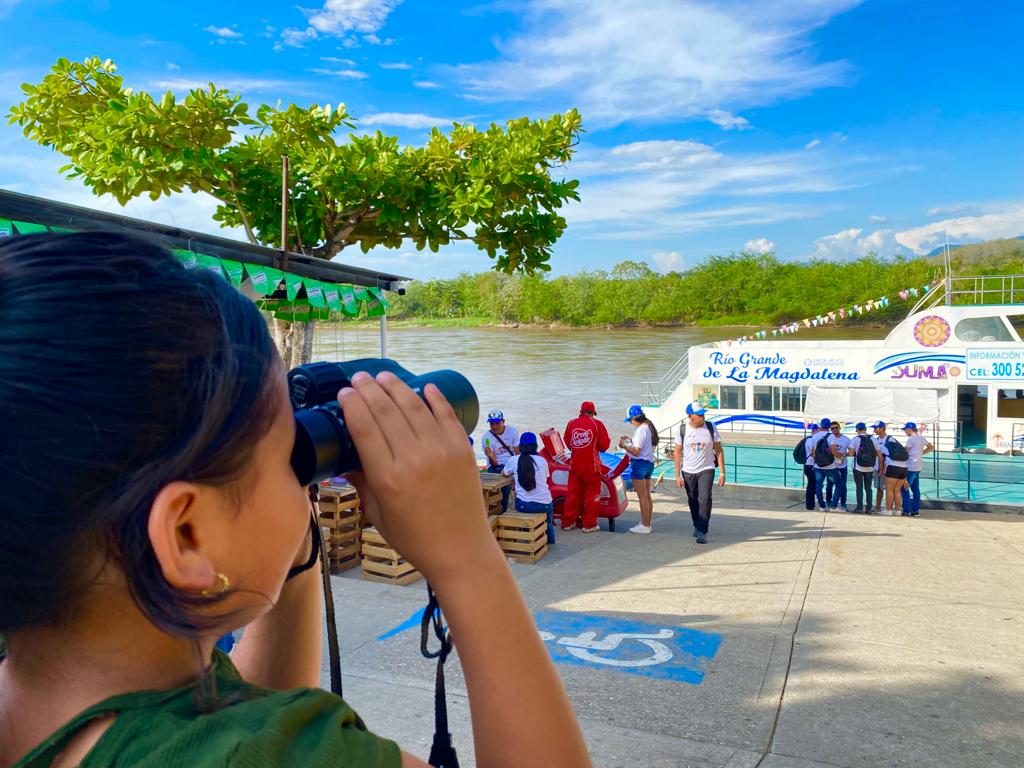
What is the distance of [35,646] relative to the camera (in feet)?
2.25

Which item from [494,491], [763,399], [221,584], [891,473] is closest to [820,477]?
[891,473]

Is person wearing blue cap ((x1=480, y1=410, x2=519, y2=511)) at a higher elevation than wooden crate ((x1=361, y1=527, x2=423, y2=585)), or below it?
higher

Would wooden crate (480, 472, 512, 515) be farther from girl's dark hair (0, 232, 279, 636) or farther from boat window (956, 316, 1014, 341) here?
boat window (956, 316, 1014, 341)

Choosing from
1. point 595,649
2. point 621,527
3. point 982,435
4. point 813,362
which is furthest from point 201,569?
point 982,435

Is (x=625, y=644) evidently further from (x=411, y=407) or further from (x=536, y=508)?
(x=411, y=407)

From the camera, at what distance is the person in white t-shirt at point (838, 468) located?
12078 millimetres

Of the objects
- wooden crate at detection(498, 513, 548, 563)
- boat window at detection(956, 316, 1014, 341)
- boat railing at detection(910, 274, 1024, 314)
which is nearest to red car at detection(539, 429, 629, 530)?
wooden crate at detection(498, 513, 548, 563)

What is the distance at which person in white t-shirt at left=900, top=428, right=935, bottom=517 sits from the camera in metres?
12.0

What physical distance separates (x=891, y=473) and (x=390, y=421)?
42.2 feet

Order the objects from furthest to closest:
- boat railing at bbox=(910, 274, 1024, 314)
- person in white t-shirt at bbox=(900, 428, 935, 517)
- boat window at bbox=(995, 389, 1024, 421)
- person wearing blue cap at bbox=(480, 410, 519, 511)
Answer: boat railing at bbox=(910, 274, 1024, 314)
boat window at bbox=(995, 389, 1024, 421)
person in white t-shirt at bbox=(900, 428, 935, 517)
person wearing blue cap at bbox=(480, 410, 519, 511)

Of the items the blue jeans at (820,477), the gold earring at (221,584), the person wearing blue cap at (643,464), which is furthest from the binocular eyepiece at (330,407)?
the blue jeans at (820,477)

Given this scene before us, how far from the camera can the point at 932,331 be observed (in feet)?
65.1

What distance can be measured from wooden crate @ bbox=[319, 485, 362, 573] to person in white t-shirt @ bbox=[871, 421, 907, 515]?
28.4 feet

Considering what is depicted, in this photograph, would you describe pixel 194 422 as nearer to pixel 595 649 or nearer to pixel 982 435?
pixel 595 649
